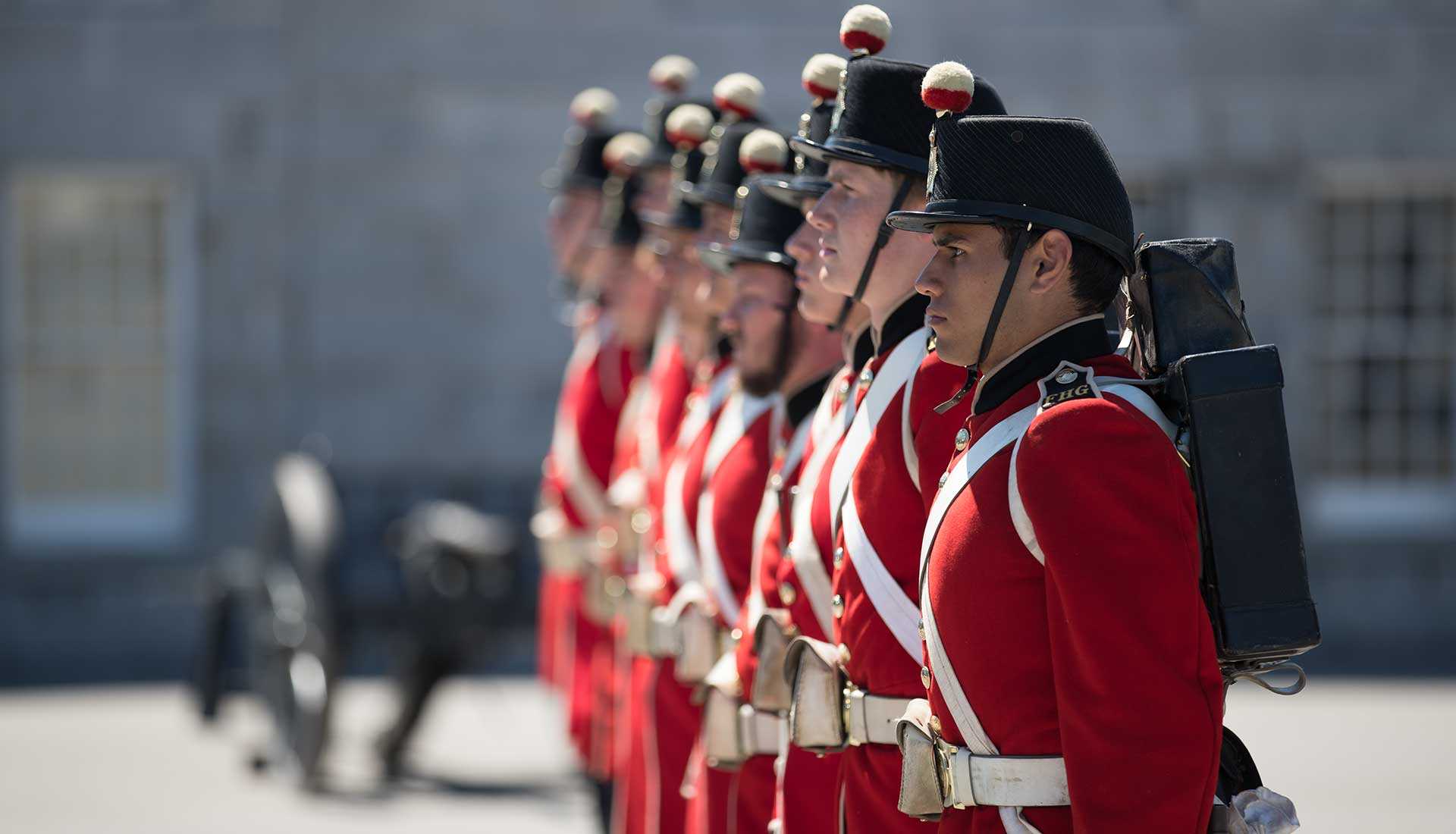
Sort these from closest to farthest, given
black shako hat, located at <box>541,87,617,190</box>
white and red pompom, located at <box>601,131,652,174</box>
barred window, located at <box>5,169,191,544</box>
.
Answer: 1. white and red pompom, located at <box>601,131,652,174</box>
2. black shako hat, located at <box>541,87,617,190</box>
3. barred window, located at <box>5,169,191,544</box>

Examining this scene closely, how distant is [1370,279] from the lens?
1113cm

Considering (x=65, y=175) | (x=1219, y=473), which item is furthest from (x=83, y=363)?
(x=1219, y=473)

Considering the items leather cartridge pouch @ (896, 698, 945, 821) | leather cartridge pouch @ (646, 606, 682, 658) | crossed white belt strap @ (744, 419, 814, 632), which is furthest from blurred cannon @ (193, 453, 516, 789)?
leather cartridge pouch @ (896, 698, 945, 821)

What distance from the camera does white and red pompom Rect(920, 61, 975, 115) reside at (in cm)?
245

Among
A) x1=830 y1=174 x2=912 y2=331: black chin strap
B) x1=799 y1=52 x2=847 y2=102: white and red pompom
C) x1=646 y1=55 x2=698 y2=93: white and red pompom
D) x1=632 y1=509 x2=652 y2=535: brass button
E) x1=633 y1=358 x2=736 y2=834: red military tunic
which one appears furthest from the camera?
x1=646 y1=55 x2=698 y2=93: white and red pompom

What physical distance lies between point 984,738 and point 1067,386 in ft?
1.43

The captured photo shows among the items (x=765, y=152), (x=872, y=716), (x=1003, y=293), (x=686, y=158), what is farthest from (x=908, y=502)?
(x=686, y=158)

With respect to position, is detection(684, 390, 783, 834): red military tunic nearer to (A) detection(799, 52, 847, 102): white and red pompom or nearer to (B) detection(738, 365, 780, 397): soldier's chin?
(B) detection(738, 365, 780, 397): soldier's chin

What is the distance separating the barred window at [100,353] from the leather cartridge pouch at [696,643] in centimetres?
754

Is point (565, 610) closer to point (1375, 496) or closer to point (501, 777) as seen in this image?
point (501, 777)

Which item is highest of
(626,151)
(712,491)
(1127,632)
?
(626,151)

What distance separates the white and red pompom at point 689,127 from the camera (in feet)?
15.5

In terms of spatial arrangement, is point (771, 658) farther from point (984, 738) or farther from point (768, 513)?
point (984, 738)

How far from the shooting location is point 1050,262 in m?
2.32
